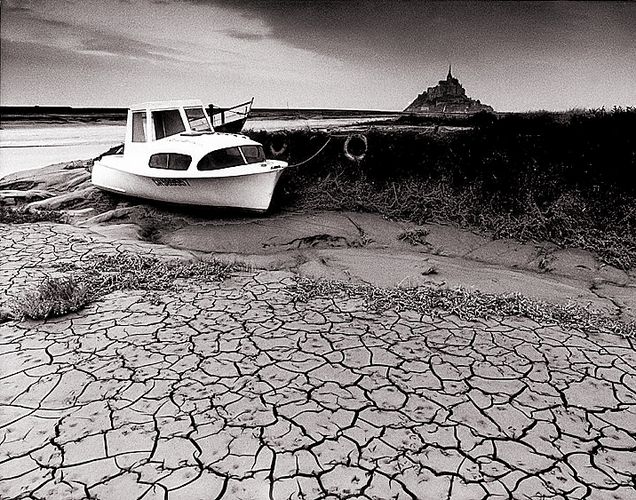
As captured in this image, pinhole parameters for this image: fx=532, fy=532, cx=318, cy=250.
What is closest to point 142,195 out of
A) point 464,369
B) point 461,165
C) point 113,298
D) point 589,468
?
point 113,298

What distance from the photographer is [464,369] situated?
10.1ft

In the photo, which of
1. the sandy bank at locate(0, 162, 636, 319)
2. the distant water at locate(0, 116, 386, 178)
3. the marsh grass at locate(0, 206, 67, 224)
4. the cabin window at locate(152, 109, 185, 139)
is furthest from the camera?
the distant water at locate(0, 116, 386, 178)

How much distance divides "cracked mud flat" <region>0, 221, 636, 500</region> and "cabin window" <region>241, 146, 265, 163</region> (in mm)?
2605

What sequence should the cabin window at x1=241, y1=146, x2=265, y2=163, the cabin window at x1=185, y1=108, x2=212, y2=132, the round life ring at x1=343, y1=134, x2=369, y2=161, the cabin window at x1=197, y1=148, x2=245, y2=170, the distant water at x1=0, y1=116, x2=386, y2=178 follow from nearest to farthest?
the cabin window at x1=197, y1=148, x2=245, y2=170 → the cabin window at x1=241, y1=146, x2=265, y2=163 → the cabin window at x1=185, y1=108, x2=212, y2=132 → the round life ring at x1=343, y1=134, x2=369, y2=161 → the distant water at x1=0, y1=116, x2=386, y2=178

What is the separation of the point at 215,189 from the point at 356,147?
6.91 feet

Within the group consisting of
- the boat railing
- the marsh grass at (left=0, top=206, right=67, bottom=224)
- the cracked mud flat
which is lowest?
the cracked mud flat

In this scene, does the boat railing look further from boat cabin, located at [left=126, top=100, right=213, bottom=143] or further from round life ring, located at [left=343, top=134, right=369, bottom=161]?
round life ring, located at [left=343, top=134, right=369, bottom=161]

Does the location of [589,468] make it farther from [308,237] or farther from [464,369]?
[308,237]

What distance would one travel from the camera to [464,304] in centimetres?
406

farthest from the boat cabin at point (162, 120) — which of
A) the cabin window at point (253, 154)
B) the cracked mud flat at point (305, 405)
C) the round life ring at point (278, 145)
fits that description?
the cracked mud flat at point (305, 405)

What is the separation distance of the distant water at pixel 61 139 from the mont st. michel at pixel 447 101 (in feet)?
2.26

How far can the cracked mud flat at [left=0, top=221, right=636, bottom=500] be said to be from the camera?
220 cm

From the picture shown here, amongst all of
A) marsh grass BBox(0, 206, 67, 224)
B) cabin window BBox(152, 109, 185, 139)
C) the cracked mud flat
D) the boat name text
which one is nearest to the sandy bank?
marsh grass BBox(0, 206, 67, 224)

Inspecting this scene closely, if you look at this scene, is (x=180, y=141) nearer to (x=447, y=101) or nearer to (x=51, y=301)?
(x=51, y=301)
